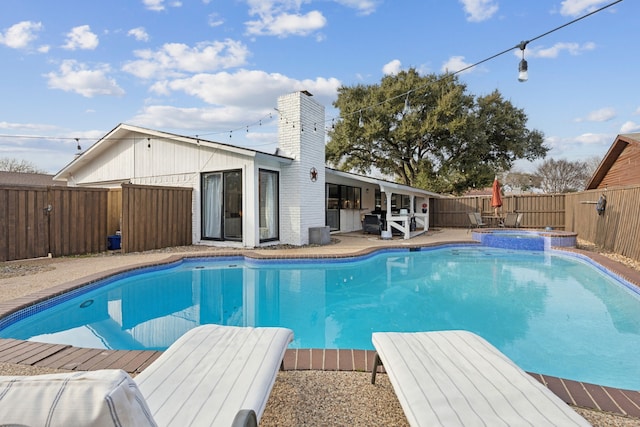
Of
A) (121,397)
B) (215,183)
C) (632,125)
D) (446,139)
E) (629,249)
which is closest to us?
(121,397)

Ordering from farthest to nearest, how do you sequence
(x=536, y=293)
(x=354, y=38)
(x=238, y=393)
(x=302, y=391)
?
(x=354, y=38) → (x=536, y=293) → (x=302, y=391) → (x=238, y=393)

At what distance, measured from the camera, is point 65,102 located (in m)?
11.6

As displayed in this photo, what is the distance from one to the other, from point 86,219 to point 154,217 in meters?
1.61

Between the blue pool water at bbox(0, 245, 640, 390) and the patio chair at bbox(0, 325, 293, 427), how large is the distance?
1.84 metres

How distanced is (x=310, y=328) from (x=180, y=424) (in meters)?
3.11

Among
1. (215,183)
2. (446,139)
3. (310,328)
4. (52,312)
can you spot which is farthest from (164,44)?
(446,139)

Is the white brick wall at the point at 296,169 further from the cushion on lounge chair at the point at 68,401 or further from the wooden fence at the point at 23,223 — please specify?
the cushion on lounge chair at the point at 68,401

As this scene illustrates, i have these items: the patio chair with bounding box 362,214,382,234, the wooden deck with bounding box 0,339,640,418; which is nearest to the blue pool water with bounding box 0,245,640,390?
the wooden deck with bounding box 0,339,640,418

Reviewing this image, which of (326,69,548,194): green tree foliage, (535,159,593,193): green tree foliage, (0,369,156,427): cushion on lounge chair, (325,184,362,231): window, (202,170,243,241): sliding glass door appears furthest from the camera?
(535,159,593,193): green tree foliage

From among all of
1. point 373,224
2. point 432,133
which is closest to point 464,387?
point 373,224

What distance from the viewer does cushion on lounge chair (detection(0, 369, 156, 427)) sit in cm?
79

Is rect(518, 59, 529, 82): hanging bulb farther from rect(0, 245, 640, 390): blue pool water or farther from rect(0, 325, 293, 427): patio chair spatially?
rect(0, 325, 293, 427): patio chair

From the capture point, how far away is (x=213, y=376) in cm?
185

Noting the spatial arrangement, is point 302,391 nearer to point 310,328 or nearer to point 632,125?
point 310,328
